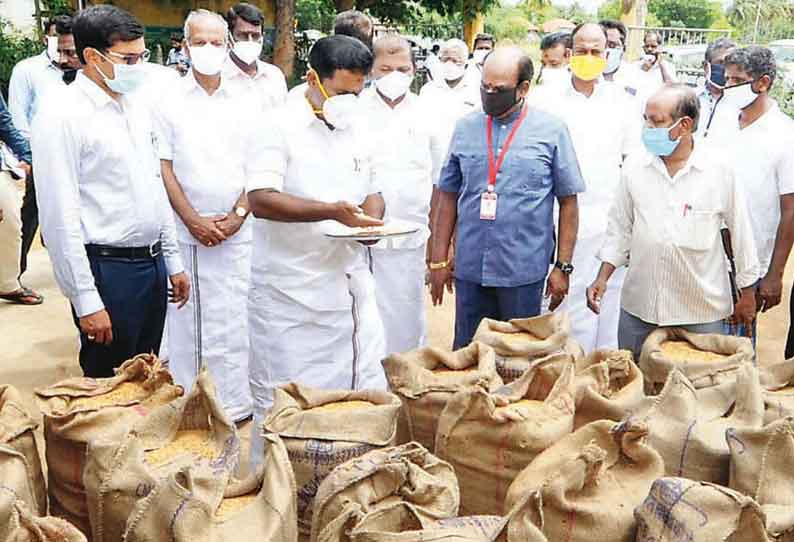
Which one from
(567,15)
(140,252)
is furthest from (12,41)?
(567,15)

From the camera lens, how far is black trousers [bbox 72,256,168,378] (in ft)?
9.61

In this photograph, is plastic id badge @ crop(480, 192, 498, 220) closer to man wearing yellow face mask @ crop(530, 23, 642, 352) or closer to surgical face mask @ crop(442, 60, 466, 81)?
man wearing yellow face mask @ crop(530, 23, 642, 352)

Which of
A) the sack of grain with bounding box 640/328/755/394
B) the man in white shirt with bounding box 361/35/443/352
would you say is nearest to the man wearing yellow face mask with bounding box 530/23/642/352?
the man in white shirt with bounding box 361/35/443/352

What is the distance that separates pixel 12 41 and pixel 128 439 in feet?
51.2

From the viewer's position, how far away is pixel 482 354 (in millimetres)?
2584

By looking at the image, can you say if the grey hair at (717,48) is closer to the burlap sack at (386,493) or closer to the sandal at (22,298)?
the burlap sack at (386,493)

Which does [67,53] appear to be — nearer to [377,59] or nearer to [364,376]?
[377,59]

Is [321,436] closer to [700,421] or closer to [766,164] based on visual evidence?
[700,421]

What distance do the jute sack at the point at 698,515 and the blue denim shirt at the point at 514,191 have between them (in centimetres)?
175

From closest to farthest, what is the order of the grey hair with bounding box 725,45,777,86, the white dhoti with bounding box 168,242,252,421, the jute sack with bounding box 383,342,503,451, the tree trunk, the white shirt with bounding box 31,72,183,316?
the jute sack with bounding box 383,342,503,451 < the white shirt with bounding box 31,72,183,316 < the white dhoti with bounding box 168,242,252,421 < the grey hair with bounding box 725,45,777,86 < the tree trunk

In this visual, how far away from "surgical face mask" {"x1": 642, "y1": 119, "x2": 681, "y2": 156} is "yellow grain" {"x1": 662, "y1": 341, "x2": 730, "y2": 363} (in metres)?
0.69

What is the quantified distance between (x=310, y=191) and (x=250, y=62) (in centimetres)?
215

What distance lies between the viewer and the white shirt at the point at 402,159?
13.5ft

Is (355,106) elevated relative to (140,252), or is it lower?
elevated
